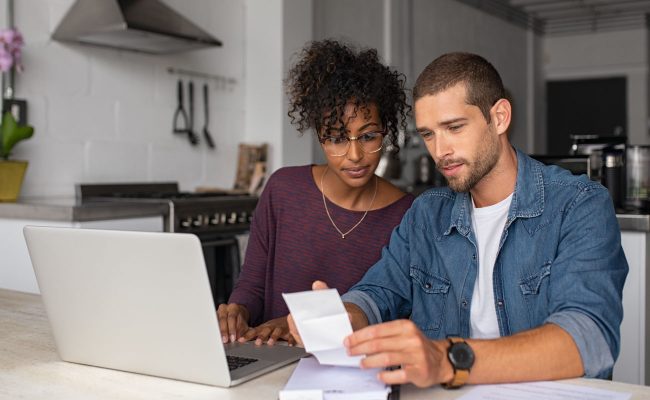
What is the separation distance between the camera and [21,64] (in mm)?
3104

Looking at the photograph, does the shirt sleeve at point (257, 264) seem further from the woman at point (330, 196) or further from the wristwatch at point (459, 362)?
the wristwatch at point (459, 362)

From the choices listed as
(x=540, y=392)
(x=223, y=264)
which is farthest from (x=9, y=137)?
(x=540, y=392)

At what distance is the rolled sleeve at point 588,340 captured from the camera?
1.19 m

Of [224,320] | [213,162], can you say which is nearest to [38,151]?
[213,162]

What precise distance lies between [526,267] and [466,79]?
38 centimetres

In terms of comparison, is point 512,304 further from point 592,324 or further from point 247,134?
point 247,134

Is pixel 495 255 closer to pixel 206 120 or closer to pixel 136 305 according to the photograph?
pixel 136 305

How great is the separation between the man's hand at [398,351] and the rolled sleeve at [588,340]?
26cm

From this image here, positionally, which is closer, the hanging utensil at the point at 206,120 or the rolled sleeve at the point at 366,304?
the rolled sleeve at the point at 366,304

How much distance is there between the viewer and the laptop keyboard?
4.03 ft

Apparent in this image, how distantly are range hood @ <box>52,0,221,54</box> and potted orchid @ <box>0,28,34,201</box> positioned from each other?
0.93 ft

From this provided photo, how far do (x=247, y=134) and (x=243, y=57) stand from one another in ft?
1.42

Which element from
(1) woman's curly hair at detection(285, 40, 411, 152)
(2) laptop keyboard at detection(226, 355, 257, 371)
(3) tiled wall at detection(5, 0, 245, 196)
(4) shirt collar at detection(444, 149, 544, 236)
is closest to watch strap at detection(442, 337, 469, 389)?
(2) laptop keyboard at detection(226, 355, 257, 371)

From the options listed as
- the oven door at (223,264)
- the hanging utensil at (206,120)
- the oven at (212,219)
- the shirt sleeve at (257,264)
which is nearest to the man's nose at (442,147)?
the shirt sleeve at (257,264)
